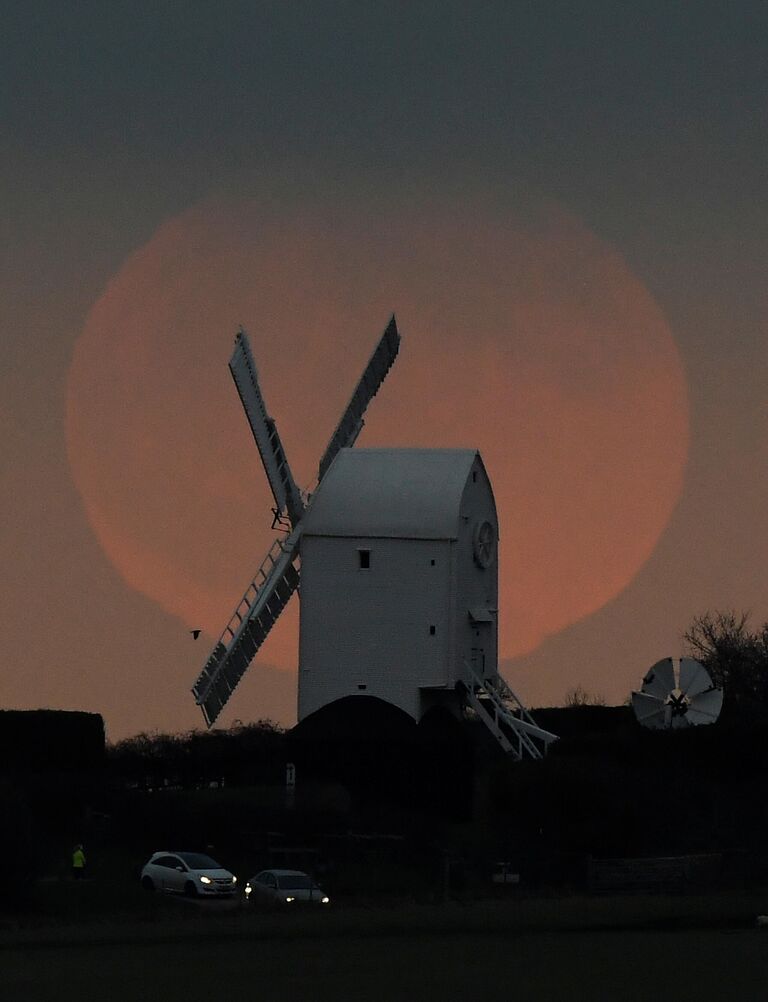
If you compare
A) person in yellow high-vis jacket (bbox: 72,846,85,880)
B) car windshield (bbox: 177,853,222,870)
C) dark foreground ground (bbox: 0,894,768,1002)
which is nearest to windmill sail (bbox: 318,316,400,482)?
person in yellow high-vis jacket (bbox: 72,846,85,880)

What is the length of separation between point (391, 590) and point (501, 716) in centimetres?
638

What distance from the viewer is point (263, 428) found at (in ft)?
303

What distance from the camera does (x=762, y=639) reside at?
128000 millimetres

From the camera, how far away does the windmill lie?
295ft

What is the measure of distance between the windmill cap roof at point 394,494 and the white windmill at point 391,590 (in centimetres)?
4

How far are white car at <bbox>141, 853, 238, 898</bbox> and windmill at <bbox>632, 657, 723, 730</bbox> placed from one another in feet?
81.0

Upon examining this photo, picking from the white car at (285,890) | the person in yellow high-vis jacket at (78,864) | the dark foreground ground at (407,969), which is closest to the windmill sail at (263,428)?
the person in yellow high-vis jacket at (78,864)

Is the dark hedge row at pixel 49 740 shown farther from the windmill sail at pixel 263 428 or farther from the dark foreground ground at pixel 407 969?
the dark foreground ground at pixel 407 969

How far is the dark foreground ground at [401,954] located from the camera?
157 feet

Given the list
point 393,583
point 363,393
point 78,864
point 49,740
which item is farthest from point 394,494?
point 78,864

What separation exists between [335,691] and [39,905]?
24.5 m

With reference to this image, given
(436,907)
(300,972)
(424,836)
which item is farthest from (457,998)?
(424,836)

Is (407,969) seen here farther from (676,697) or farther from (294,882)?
(676,697)

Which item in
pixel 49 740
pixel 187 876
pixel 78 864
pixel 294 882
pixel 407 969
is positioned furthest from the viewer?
pixel 49 740
